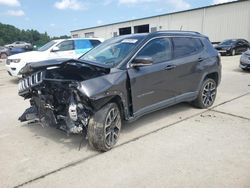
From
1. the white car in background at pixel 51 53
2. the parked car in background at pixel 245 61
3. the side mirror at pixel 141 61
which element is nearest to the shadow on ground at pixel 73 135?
the side mirror at pixel 141 61

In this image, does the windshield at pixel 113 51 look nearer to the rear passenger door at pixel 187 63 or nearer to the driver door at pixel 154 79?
the driver door at pixel 154 79

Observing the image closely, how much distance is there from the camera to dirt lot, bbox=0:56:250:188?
138 inches

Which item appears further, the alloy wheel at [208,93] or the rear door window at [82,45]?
the rear door window at [82,45]

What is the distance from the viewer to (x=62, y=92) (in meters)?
4.29

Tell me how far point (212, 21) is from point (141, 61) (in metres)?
32.4

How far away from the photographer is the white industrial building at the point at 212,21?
100 feet

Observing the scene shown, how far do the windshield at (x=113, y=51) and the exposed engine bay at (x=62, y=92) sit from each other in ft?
2.14

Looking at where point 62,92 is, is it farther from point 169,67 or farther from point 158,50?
point 169,67

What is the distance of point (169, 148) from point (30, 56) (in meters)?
8.93

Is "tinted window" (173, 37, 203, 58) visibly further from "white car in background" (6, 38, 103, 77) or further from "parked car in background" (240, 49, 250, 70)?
"white car in background" (6, 38, 103, 77)

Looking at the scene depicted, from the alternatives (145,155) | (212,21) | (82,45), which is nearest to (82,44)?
(82,45)

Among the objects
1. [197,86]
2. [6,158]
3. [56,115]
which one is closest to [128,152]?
[56,115]

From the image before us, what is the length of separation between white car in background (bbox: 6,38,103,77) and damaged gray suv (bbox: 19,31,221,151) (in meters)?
6.61

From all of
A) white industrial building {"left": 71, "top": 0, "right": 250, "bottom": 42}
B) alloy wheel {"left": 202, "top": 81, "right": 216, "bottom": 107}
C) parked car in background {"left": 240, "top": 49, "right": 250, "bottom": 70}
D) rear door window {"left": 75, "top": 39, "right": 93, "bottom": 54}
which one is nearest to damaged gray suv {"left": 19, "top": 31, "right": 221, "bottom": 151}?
alloy wheel {"left": 202, "top": 81, "right": 216, "bottom": 107}
